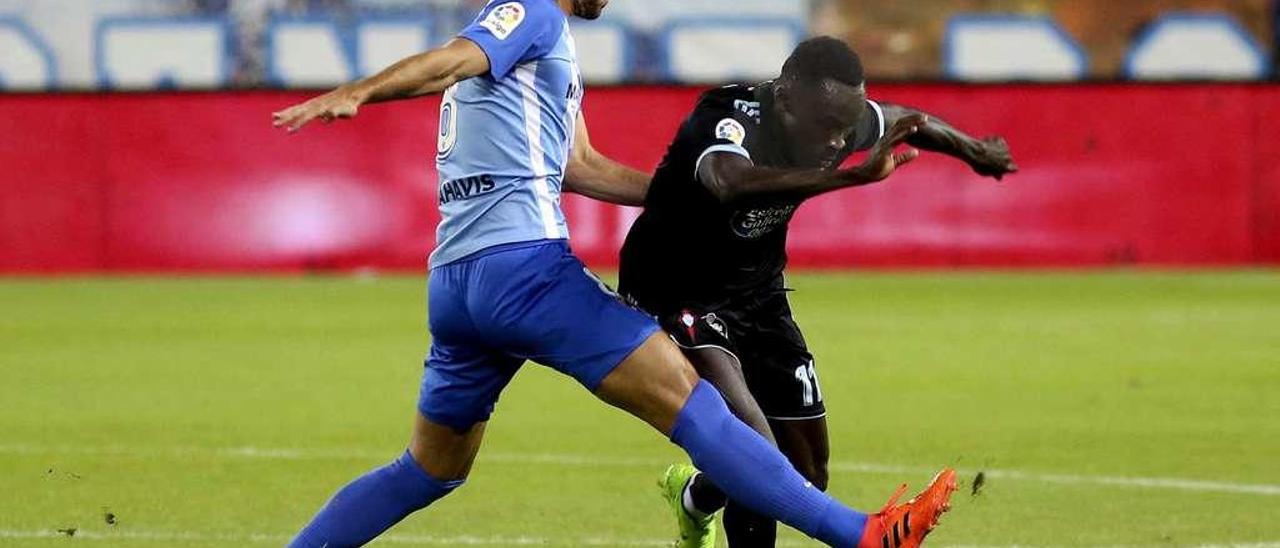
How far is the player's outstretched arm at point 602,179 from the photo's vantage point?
759cm

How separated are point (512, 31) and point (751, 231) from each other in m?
1.26

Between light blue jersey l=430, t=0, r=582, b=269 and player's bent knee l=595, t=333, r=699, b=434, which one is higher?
light blue jersey l=430, t=0, r=582, b=269

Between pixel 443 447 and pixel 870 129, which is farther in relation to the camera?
pixel 870 129

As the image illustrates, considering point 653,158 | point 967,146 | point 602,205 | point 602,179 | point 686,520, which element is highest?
point 967,146

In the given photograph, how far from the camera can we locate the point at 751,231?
292 inches

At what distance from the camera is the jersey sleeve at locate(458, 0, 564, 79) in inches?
256

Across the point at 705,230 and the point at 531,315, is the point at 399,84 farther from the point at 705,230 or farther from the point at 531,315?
the point at 705,230

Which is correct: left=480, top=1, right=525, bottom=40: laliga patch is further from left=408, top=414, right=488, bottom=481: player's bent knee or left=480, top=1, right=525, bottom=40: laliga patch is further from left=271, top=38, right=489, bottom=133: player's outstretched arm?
left=408, top=414, right=488, bottom=481: player's bent knee

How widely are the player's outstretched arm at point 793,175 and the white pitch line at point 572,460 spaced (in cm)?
355

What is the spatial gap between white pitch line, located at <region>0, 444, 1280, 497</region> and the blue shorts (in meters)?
3.88

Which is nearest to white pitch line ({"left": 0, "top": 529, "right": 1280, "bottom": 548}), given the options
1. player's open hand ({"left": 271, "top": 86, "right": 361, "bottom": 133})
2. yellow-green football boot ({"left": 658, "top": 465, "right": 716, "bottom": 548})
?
yellow-green football boot ({"left": 658, "top": 465, "right": 716, "bottom": 548})

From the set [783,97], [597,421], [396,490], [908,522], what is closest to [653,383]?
[908,522]

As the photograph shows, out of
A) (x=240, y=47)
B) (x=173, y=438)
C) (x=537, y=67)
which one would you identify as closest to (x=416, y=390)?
(x=173, y=438)

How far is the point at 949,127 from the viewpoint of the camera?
25.4ft
